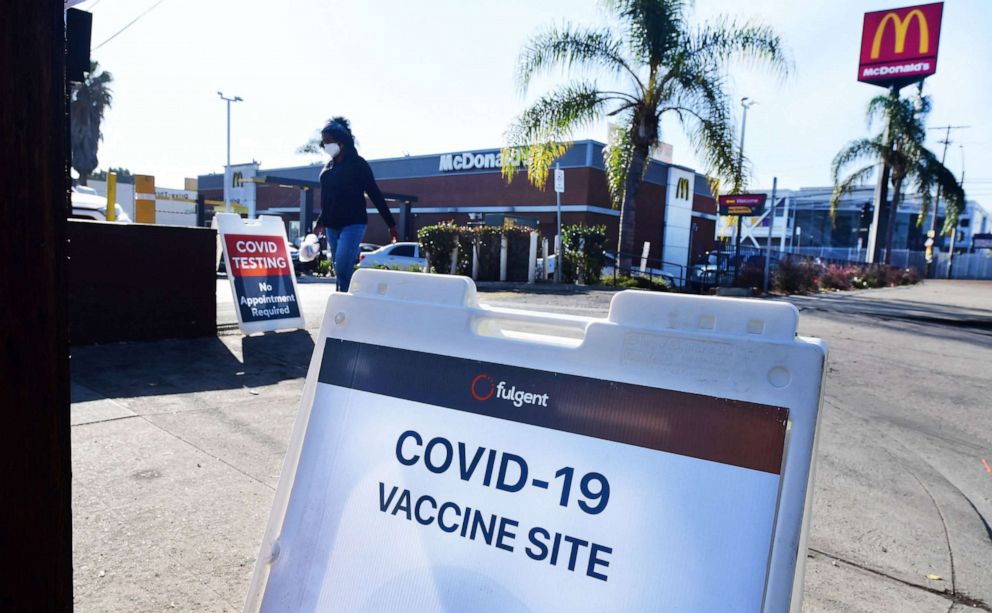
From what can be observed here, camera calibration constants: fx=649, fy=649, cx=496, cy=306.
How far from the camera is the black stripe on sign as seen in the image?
134 centimetres

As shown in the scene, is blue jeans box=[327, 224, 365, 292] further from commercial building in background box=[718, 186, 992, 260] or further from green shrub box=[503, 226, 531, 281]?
commercial building in background box=[718, 186, 992, 260]

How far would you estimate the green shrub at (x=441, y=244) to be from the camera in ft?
54.9

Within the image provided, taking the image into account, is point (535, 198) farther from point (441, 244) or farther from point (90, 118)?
point (90, 118)

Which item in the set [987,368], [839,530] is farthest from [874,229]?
[839,530]

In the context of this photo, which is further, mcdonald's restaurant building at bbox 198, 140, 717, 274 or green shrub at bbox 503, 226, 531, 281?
mcdonald's restaurant building at bbox 198, 140, 717, 274

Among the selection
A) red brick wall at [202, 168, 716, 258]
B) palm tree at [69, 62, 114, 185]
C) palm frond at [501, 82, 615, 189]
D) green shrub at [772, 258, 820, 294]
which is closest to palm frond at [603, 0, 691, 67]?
palm frond at [501, 82, 615, 189]

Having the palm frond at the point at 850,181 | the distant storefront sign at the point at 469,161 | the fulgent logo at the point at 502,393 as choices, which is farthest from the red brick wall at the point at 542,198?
the fulgent logo at the point at 502,393

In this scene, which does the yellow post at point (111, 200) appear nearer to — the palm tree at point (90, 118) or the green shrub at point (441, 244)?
the green shrub at point (441, 244)

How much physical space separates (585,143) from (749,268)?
13887 millimetres

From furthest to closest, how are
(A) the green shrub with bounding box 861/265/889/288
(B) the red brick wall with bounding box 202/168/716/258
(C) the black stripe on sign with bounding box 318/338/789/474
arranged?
1. (B) the red brick wall with bounding box 202/168/716/258
2. (A) the green shrub with bounding box 861/265/889/288
3. (C) the black stripe on sign with bounding box 318/338/789/474

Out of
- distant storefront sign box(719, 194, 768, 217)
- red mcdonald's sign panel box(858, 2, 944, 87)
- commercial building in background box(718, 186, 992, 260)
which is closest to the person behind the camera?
distant storefront sign box(719, 194, 768, 217)

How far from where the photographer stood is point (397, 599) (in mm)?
1483

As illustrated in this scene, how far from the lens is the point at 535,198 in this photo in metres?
32.9

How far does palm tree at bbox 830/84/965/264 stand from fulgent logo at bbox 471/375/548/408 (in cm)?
2971
